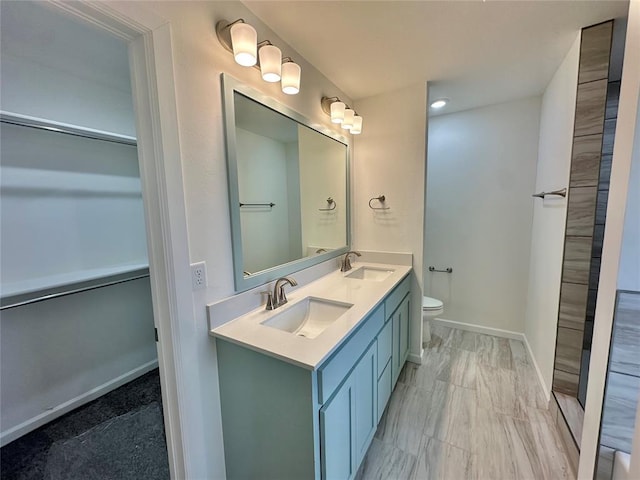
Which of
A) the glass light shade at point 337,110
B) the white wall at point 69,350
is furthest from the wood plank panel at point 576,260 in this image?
the white wall at point 69,350

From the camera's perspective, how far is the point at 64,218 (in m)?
1.77

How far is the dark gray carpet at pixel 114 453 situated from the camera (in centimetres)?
139

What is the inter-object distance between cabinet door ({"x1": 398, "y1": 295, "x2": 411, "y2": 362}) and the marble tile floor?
205 mm

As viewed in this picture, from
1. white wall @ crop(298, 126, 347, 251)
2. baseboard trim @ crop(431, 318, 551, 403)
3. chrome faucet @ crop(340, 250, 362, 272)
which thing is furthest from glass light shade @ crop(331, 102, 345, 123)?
baseboard trim @ crop(431, 318, 551, 403)

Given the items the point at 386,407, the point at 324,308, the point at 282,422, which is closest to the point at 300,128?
the point at 324,308

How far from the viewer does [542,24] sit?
1.42 metres

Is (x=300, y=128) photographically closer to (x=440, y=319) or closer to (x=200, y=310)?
(x=200, y=310)

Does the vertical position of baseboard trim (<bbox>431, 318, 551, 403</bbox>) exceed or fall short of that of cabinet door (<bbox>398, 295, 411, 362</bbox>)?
it falls short

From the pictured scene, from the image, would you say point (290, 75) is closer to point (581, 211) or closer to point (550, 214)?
point (581, 211)

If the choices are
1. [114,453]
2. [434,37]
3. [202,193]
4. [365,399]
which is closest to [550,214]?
[434,37]

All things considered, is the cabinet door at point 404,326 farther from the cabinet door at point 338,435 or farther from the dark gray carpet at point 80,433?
the dark gray carpet at point 80,433

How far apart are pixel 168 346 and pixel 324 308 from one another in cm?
80

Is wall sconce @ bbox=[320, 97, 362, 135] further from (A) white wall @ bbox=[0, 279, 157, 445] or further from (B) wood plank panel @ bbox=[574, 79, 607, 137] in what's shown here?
(A) white wall @ bbox=[0, 279, 157, 445]

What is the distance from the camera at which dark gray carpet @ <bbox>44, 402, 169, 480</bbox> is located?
1.39m
